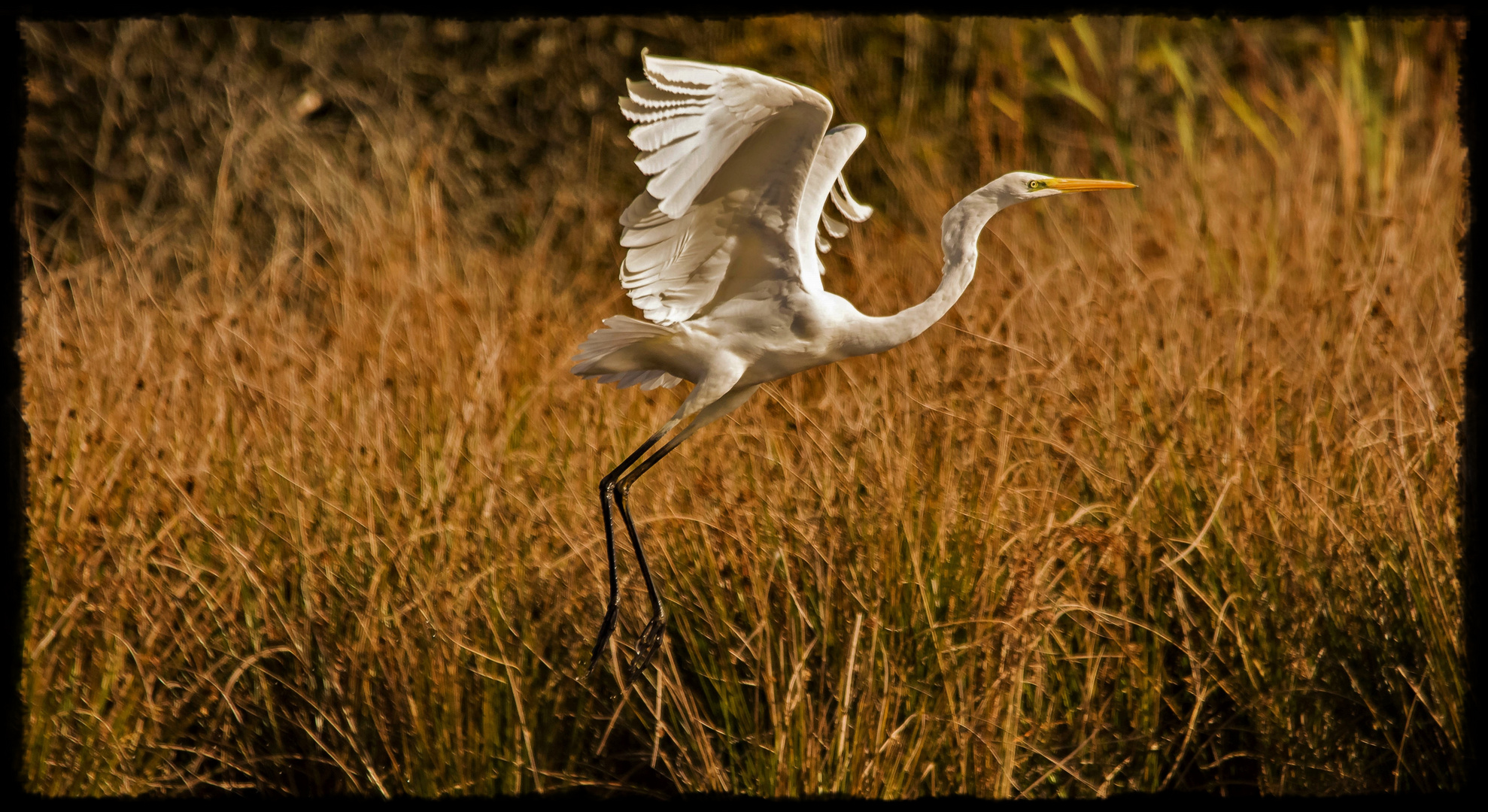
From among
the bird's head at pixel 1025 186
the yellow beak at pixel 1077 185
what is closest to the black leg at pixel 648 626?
the bird's head at pixel 1025 186

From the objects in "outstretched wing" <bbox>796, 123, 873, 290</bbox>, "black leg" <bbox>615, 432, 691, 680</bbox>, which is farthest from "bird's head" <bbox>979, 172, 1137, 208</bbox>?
"black leg" <bbox>615, 432, 691, 680</bbox>

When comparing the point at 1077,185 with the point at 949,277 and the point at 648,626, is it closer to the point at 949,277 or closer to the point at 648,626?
the point at 949,277

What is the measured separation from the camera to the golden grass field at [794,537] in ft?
8.71

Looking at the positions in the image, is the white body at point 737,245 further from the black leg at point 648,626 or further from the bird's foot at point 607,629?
the bird's foot at point 607,629

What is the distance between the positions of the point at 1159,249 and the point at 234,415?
317 centimetres

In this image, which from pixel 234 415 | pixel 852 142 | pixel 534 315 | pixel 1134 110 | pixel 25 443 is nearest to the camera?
pixel 852 142

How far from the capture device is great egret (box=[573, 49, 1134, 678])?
2.29m

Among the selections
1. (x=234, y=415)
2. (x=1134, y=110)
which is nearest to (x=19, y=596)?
(x=234, y=415)

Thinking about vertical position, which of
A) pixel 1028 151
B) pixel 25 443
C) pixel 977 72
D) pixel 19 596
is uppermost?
pixel 977 72

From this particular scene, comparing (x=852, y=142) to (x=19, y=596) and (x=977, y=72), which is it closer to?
(x=19, y=596)

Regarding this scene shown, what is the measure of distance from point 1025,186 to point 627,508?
112cm

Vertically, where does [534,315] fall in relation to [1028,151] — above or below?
below

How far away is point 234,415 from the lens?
3.53 metres

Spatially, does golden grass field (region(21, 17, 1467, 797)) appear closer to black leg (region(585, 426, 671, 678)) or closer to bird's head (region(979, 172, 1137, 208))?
black leg (region(585, 426, 671, 678))
